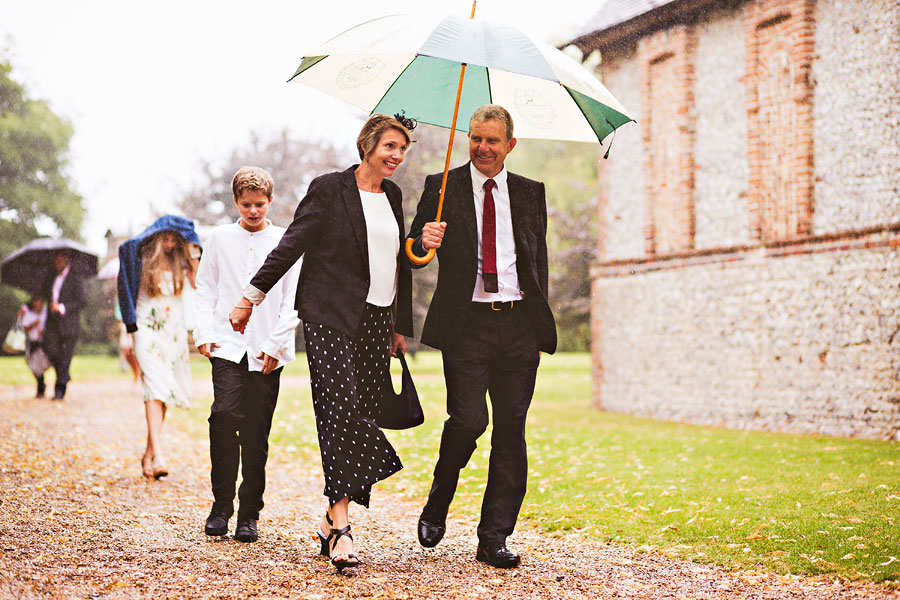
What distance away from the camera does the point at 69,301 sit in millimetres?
15352

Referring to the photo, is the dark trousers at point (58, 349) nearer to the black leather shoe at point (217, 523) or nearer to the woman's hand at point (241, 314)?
the black leather shoe at point (217, 523)

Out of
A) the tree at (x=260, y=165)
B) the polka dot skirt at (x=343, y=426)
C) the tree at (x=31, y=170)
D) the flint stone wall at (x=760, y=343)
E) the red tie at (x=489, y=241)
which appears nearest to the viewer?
the polka dot skirt at (x=343, y=426)

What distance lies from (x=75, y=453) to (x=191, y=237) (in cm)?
316

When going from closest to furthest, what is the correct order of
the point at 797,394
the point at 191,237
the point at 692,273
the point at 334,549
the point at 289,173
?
the point at 334,549 < the point at 191,237 < the point at 797,394 < the point at 692,273 < the point at 289,173

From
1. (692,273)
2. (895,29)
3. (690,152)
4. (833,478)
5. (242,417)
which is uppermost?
(895,29)

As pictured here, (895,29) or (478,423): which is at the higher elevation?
(895,29)

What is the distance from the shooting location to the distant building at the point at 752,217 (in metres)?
12.5

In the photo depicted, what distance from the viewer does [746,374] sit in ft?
46.9

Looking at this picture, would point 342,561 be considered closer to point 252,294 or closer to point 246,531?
point 246,531

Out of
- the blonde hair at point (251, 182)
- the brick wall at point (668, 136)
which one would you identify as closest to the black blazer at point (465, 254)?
the blonde hair at point (251, 182)

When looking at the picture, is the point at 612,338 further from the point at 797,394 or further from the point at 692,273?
the point at 797,394

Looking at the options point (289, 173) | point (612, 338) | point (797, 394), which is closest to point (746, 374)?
point (797, 394)

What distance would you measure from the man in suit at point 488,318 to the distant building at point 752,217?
8.66 m

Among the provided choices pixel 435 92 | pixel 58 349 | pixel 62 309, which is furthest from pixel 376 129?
pixel 58 349
